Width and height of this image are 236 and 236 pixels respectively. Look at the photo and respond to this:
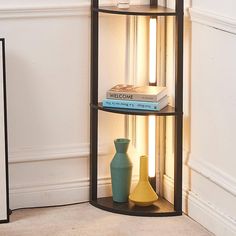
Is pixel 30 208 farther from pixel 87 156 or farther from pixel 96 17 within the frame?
pixel 96 17

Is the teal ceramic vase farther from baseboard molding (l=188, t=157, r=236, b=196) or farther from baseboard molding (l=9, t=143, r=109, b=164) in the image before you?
baseboard molding (l=188, t=157, r=236, b=196)

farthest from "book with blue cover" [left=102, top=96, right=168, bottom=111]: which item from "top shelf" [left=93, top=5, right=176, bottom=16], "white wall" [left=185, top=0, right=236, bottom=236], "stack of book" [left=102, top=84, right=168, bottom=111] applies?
"top shelf" [left=93, top=5, right=176, bottom=16]

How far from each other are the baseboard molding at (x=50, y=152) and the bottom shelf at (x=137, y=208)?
0.21 m

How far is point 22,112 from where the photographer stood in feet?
10.2

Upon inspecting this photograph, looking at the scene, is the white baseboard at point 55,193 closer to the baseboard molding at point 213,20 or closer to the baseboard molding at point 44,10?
the baseboard molding at point 44,10

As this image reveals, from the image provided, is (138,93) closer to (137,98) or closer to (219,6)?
(137,98)

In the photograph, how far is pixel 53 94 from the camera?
315 centimetres

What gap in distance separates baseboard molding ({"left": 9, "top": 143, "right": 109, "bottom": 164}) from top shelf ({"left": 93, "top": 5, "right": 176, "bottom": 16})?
0.58 metres

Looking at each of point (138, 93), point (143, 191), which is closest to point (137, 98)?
point (138, 93)

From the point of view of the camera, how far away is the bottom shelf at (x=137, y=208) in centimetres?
308

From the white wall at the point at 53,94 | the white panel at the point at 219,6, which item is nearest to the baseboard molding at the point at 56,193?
the white wall at the point at 53,94

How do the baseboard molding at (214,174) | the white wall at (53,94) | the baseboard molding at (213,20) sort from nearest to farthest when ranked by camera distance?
1. the baseboard molding at (213,20)
2. the baseboard molding at (214,174)
3. the white wall at (53,94)

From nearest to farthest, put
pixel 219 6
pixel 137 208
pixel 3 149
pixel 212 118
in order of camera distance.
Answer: pixel 219 6 < pixel 212 118 < pixel 3 149 < pixel 137 208

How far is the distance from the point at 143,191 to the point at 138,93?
0.41 metres
